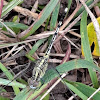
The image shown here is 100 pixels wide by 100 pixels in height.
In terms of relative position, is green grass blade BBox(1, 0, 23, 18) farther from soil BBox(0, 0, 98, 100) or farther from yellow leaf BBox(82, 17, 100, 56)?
yellow leaf BBox(82, 17, 100, 56)

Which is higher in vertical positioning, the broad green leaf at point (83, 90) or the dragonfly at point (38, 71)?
the dragonfly at point (38, 71)

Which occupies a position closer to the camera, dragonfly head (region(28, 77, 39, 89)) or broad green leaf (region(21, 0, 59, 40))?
dragonfly head (region(28, 77, 39, 89))

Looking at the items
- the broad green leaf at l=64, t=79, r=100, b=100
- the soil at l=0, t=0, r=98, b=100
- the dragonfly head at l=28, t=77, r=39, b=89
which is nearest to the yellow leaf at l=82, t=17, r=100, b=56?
the soil at l=0, t=0, r=98, b=100

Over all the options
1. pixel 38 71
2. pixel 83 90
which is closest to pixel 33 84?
pixel 38 71

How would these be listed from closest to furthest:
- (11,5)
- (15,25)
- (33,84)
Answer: (33,84) → (11,5) → (15,25)

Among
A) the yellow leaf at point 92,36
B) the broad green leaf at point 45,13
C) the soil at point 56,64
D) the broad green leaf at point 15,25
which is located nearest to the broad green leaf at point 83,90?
the soil at point 56,64

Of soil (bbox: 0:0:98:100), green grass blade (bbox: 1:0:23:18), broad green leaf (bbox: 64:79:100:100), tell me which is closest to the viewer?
broad green leaf (bbox: 64:79:100:100)

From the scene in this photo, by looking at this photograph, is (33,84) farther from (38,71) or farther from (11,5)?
(11,5)

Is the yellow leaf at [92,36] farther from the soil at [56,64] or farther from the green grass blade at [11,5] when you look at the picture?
the green grass blade at [11,5]

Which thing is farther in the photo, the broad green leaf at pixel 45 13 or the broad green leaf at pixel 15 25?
the broad green leaf at pixel 15 25

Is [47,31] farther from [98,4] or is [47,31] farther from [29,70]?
[98,4]

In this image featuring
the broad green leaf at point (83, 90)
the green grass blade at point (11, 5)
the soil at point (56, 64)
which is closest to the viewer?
the broad green leaf at point (83, 90)

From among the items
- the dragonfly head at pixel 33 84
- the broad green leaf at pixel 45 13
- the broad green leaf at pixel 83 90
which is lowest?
the broad green leaf at pixel 83 90
